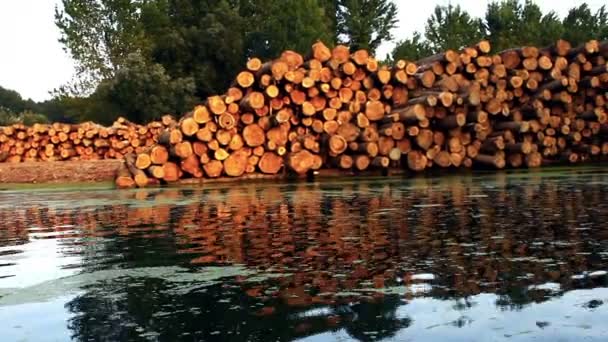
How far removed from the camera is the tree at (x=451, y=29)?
39656 mm

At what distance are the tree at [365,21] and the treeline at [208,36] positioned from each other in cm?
5

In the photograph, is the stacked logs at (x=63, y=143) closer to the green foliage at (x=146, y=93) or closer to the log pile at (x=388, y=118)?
the log pile at (x=388, y=118)

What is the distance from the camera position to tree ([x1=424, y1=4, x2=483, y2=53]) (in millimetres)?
39656

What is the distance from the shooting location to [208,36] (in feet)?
98.0

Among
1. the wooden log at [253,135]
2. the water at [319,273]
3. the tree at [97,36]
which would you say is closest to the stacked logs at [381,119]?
the wooden log at [253,135]

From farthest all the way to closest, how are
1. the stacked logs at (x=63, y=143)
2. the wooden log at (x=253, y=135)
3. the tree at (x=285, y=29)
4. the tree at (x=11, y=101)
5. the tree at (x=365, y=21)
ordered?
the tree at (x=11, y=101) < the tree at (x=365, y=21) < the tree at (x=285, y=29) < the stacked logs at (x=63, y=143) < the wooden log at (x=253, y=135)

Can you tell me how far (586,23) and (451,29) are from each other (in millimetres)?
7526

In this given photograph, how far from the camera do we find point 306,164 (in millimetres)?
11781

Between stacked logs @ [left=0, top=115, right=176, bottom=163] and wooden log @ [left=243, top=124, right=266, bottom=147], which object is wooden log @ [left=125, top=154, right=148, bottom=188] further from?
stacked logs @ [left=0, top=115, right=176, bottom=163]

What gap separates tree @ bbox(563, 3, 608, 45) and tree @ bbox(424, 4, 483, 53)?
4935 mm

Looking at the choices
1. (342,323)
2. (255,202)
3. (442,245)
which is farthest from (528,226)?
(255,202)

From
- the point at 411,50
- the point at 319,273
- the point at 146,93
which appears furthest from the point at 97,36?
the point at 319,273

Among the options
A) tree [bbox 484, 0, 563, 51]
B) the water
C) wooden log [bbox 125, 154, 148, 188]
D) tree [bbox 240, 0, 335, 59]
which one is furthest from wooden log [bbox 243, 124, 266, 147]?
tree [bbox 484, 0, 563, 51]

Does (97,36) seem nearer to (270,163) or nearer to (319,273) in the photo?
(270,163)
